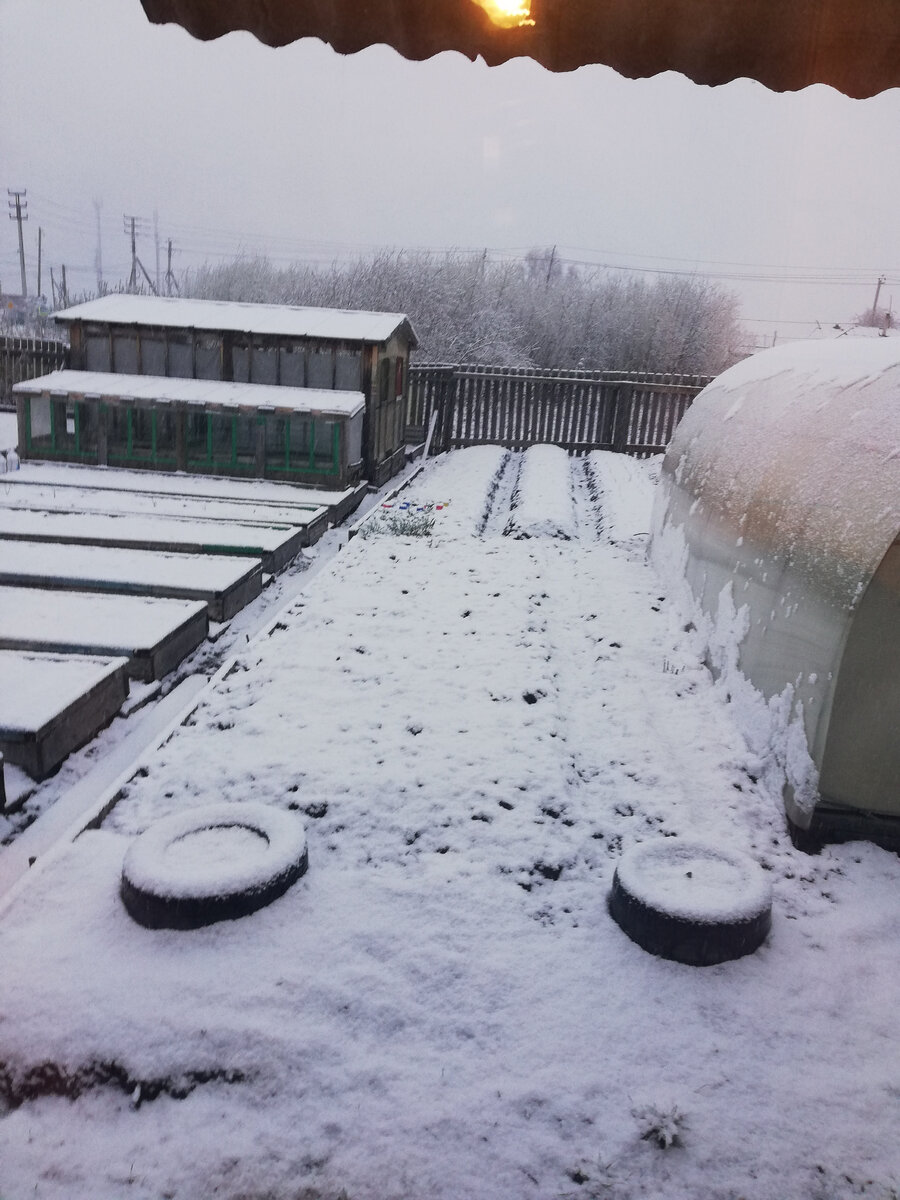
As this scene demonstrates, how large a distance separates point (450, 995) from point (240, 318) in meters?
12.6

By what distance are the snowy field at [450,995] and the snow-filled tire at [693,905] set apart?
0.29 feet

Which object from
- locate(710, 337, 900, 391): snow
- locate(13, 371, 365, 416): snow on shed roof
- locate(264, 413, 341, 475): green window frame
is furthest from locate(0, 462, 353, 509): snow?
locate(710, 337, 900, 391): snow

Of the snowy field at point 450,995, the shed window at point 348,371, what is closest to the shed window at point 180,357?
the shed window at point 348,371

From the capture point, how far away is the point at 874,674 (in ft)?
12.3

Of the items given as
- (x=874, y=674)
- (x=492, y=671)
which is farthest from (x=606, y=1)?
(x=492, y=671)

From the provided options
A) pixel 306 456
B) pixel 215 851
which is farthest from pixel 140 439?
pixel 215 851

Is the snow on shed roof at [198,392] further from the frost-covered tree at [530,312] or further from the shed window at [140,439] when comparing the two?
the frost-covered tree at [530,312]

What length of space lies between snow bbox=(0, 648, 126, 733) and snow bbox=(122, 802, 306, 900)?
156cm

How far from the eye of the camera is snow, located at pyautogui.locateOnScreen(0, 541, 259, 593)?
7398 mm

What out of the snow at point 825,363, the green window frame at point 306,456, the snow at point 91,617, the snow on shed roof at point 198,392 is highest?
the snow at point 825,363

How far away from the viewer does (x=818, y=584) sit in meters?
4.01

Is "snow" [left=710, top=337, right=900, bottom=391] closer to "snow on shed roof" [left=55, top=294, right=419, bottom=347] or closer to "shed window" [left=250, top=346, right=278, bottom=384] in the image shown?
"snow on shed roof" [left=55, top=294, right=419, bottom=347]

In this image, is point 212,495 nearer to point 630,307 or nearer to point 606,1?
point 606,1

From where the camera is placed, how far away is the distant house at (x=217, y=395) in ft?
39.3
